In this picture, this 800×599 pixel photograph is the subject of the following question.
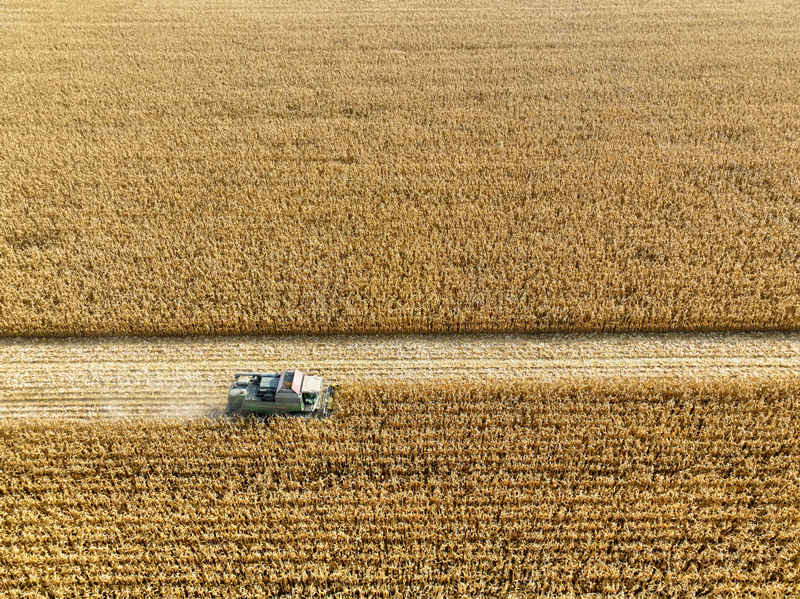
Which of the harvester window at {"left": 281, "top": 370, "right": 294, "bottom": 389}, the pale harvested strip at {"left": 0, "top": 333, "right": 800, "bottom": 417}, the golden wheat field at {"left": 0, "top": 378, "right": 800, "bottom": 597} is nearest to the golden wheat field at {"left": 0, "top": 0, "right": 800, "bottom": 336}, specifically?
the pale harvested strip at {"left": 0, "top": 333, "right": 800, "bottom": 417}

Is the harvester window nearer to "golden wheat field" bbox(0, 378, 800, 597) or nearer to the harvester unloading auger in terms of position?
the harvester unloading auger

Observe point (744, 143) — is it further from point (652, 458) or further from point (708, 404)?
point (652, 458)

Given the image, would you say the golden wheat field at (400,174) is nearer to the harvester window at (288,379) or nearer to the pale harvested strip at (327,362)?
the pale harvested strip at (327,362)

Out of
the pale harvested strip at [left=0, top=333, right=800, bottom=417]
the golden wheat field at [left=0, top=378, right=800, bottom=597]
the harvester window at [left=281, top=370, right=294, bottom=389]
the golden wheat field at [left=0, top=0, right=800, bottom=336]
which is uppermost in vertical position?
the golden wheat field at [left=0, top=0, right=800, bottom=336]

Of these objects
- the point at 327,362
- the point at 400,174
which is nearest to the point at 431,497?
the point at 327,362

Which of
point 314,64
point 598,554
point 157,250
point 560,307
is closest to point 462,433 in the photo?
point 598,554
